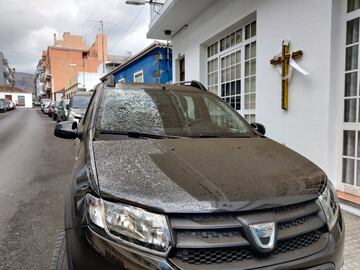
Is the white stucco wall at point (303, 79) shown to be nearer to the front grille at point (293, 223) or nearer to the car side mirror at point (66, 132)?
the front grille at point (293, 223)

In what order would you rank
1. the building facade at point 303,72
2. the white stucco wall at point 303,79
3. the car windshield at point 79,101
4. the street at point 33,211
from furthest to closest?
the car windshield at point 79,101 → the white stucco wall at point 303,79 → the building facade at point 303,72 → the street at point 33,211

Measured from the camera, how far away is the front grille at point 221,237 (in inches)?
58.9

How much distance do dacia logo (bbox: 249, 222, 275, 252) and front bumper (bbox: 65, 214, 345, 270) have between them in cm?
9

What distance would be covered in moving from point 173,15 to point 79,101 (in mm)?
6693

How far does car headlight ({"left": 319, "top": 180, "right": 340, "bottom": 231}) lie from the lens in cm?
187

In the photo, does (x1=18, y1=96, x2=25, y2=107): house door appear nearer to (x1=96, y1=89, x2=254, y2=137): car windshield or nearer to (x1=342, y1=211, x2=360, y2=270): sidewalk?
(x1=96, y1=89, x2=254, y2=137): car windshield

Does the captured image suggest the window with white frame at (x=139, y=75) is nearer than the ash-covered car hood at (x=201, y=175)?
No

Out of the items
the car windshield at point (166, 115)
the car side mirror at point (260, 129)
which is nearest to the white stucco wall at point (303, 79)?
the car side mirror at point (260, 129)

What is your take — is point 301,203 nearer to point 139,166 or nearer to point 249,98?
point 139,166

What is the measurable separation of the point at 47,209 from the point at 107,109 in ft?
7.94

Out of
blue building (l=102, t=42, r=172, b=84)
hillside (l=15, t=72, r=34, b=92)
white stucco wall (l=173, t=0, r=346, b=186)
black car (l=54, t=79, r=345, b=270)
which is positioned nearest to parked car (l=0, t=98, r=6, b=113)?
blue building (l=102, t=42, r=172, b=84)

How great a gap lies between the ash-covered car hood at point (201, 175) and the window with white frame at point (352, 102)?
2.28 meters

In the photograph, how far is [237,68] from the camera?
7.30 m

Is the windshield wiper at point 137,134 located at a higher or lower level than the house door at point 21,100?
lower
